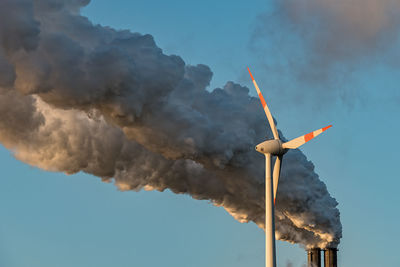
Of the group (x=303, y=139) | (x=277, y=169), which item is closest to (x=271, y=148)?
(x=303, y=139)

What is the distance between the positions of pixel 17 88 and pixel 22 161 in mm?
16223

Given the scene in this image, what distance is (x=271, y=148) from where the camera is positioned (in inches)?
3300

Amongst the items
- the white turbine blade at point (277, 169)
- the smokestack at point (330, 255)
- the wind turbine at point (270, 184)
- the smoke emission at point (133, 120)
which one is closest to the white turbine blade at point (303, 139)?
the wind turbine at point (270, 184)

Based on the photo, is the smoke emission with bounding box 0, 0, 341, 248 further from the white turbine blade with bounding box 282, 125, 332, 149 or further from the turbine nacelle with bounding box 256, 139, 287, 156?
the white turbine blade with bounding box 282, 125, 332, 149

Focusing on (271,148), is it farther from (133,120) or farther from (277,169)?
(133,120)

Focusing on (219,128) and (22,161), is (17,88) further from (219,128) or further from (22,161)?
(219,128)

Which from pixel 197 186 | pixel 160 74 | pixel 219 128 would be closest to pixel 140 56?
pixel 160 74

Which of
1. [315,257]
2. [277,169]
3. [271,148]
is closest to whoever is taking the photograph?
[271,148]

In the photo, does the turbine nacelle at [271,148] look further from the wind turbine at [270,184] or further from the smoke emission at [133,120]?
the smoke emission at [133,120]

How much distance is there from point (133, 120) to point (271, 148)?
51.4ft

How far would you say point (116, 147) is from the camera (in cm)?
9288

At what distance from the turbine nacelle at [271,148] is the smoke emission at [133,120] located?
24.8 feet

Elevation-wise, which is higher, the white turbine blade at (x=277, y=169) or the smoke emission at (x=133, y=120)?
the smoke emission at (x=133, y=120)

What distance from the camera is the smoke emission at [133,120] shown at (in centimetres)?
7131
